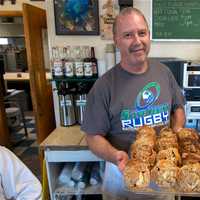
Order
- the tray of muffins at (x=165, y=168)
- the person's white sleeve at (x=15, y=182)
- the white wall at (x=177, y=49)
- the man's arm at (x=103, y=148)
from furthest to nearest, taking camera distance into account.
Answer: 1. the white wall at (x=177, y=49)
2. the person's white sleeve at (x=15, y=182)
3. the man's arm at (x=103, y=148)
4. the tray of muffins at (x=165, y=168)

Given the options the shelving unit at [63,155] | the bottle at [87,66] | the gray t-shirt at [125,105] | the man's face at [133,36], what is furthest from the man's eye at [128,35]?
the bottle at [87,66]

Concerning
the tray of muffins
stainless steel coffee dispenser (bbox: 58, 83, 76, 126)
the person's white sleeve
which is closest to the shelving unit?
stainless steel coffee dispenser (bbox: 58, 83, 76, 126)

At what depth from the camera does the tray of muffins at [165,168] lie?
0.60m

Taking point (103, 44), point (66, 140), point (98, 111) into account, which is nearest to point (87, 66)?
point (103, 44)

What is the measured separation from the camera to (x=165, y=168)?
61 centimetres

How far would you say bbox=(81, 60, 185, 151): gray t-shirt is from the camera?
1.02 m

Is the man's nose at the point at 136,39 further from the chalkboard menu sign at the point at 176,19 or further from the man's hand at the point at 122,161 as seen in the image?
the chalkboard menu sign at the point at 176,19

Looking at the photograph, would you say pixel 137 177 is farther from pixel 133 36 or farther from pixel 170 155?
pixel 133 36

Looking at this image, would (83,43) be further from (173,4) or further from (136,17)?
(136,17)

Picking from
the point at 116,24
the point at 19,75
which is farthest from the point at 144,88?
the point at 19,75

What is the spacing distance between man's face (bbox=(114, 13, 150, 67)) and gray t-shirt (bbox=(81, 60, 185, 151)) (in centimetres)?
14

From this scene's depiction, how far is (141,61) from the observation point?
0.98 metres

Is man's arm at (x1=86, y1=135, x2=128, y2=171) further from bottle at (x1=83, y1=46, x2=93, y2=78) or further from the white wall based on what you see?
the white wall

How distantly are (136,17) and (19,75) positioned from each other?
4403 millimetres
